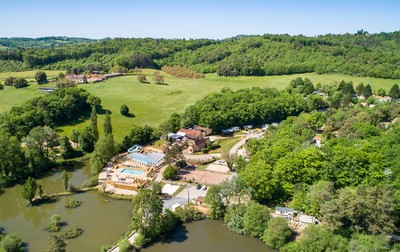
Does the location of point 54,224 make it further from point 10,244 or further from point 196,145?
point 196,145

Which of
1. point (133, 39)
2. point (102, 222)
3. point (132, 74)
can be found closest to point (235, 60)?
point (132, 74)

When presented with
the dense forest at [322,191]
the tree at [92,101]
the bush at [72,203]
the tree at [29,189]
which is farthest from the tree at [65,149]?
the dense forest at [322,191]

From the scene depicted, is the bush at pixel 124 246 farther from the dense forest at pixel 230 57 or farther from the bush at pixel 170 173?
the dense forest at pixel 230 57

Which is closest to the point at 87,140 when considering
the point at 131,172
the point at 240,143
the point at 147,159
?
the point at 147,159

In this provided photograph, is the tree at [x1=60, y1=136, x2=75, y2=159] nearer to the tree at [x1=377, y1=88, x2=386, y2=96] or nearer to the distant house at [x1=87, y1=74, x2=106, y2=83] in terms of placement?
the distant house at [x1=87, y1=74, x2=106, y2=83]

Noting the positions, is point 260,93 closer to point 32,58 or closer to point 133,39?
point 32,58
